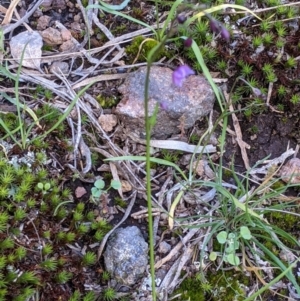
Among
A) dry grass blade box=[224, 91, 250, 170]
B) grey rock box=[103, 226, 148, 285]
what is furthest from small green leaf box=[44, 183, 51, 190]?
dry grass blade box=[224, 91, 250, 170]

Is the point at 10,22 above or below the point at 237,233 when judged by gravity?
above

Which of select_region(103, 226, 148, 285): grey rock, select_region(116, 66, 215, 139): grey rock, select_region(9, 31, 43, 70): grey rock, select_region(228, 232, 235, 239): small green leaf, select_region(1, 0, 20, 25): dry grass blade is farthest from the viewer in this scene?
select_region(1, 0, 20, 25): dry grass blade

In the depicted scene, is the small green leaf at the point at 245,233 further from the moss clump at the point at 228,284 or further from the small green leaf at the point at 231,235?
the moss clump at the point at 228,284

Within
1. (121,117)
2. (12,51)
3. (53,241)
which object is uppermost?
(12,51)

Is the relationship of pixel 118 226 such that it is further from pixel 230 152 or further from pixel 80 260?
pixel 230 152

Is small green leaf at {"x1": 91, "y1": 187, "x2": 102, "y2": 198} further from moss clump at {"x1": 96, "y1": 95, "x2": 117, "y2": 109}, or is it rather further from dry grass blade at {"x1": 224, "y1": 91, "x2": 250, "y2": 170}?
dry grass blade at {"x1": 224, "y1": 91, "x2": 250, "y2": 170}

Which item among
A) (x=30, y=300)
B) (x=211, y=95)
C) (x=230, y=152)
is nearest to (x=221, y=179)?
(x=230, y=152)
